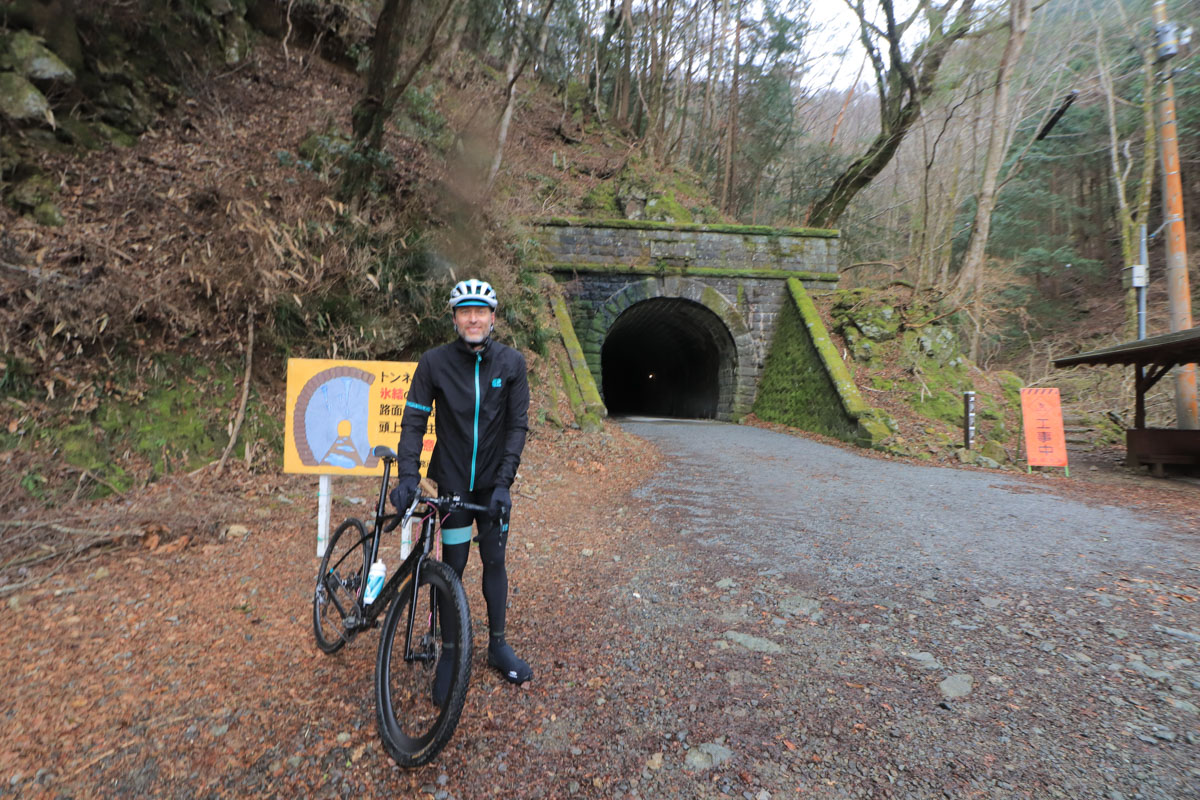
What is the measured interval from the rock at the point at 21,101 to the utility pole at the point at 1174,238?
707 inches

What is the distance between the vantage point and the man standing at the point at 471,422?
2.51m

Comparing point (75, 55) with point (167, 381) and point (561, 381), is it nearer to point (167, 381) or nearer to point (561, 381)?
point (167, 381)

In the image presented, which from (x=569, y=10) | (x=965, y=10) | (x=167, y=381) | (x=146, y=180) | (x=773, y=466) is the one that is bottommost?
(x=773, y=466)

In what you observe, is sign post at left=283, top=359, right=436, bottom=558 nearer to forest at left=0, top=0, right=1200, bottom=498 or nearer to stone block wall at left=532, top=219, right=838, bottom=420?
forest at left=0, top=0, right=1200, bottom=498

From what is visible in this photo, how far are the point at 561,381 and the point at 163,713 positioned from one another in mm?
8610

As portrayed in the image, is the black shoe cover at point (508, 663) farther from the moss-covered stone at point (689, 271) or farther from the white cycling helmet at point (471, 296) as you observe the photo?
the moss-covered stone at point (689, 271)

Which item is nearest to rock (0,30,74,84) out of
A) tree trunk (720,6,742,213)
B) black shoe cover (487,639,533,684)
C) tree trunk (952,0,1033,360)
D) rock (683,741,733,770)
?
black shoe cover (487,639,533,684)

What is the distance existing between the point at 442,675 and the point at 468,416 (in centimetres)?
111

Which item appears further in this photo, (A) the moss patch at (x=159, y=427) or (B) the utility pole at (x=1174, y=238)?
(B) the utility pole at (x=1174, y=238)

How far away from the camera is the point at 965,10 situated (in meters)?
14.8

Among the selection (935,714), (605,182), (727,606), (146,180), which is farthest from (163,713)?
(605,182)

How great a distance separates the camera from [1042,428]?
8.88 meters

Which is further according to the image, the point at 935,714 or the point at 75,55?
the point at 75,55

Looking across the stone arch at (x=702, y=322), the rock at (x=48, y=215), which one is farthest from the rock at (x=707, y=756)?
the stone arch at (x=702, y=322)
